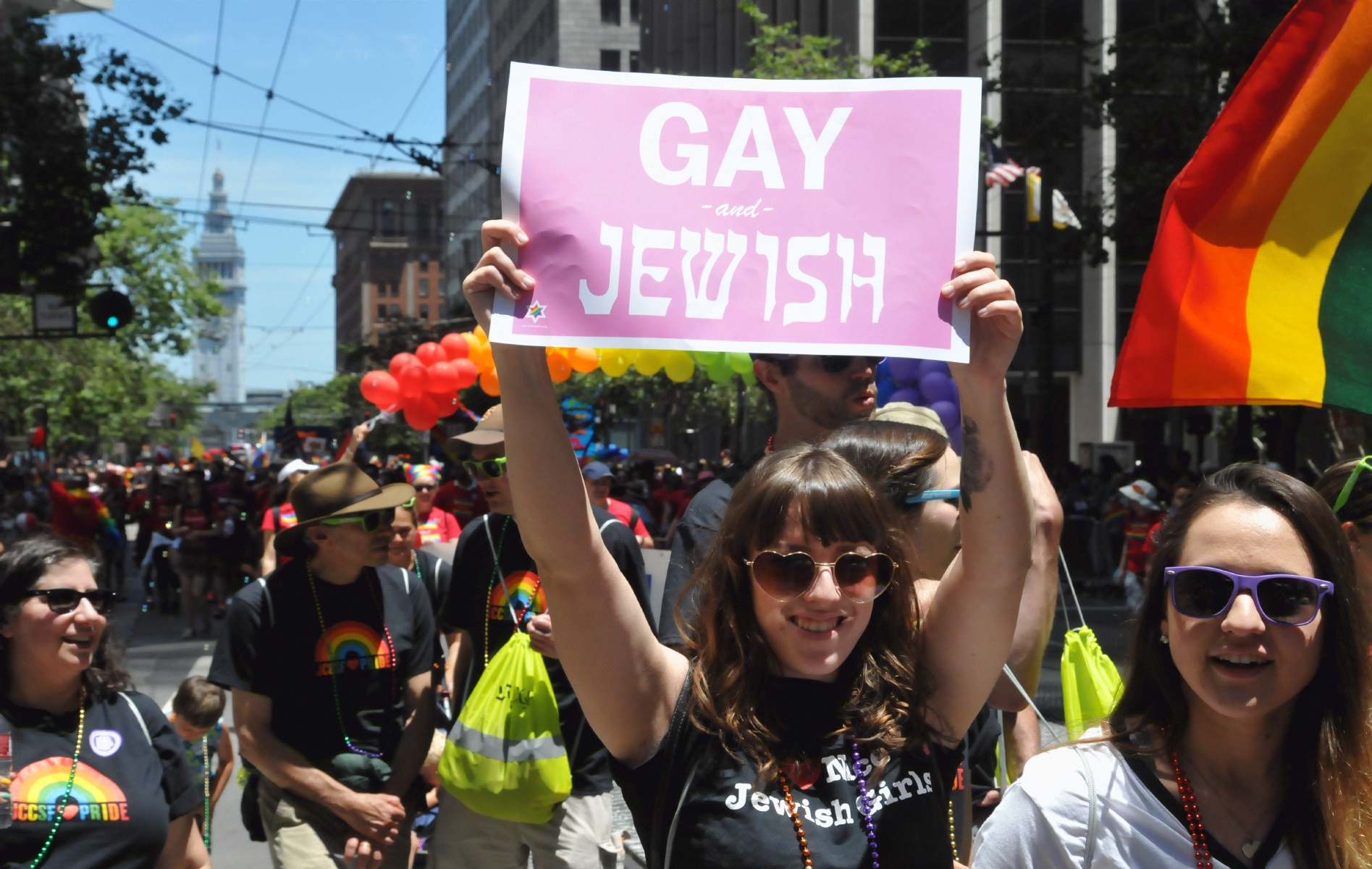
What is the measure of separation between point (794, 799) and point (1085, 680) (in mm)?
1612

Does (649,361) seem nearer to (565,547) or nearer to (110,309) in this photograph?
(565,547)

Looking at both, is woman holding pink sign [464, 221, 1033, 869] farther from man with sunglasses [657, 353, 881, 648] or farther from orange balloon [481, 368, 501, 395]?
orange balloon [481, 368, 501, 395]

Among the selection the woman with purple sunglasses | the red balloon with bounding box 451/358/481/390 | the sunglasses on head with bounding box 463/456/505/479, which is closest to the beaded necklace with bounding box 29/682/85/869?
the sunglasses on head with bounding box 463/456/505/479

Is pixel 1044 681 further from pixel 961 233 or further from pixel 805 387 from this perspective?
pixel 961 233

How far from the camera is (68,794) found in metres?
3.34

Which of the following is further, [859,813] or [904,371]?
[904,371]

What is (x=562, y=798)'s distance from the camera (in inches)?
174

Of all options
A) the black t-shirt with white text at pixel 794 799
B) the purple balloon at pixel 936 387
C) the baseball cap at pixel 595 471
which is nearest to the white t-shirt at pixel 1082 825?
the black t-shirt with white text at pixel 794 799

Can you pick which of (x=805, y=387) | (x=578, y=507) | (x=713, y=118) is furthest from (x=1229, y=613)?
(x=805, y=387)

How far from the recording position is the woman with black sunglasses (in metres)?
3.30

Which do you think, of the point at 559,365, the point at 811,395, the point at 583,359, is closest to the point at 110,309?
the point at 559,365

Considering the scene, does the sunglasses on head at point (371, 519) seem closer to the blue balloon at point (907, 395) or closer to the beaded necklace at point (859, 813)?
the beaded necklace at point (859, 813)

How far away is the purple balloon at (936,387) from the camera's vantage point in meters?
10.0

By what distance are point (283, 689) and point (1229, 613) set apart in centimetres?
303
